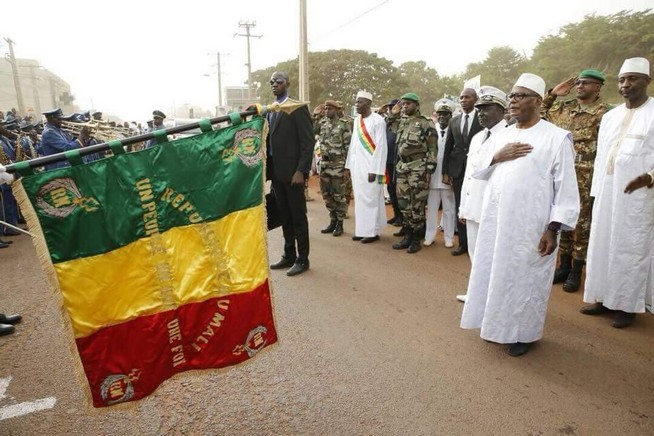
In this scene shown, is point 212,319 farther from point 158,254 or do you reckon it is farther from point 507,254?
point 507,254

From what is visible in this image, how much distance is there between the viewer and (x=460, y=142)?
545 centimetres

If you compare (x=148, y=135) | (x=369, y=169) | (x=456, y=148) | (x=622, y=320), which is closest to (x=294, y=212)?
(x=369, y=169)

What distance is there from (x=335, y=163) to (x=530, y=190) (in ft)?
12.8

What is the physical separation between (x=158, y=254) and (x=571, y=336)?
329 centimetres

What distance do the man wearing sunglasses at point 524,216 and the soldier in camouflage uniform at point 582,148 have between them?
1605mm

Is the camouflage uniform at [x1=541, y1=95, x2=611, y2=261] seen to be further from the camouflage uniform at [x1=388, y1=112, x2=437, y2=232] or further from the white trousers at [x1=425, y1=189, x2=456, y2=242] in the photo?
the white trousers at [x1=425, y1=189, x2=456, y2=242]

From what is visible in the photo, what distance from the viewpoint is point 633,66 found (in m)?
3.40

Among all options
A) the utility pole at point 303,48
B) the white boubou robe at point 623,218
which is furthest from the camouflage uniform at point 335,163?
the utility pole at point 303,48

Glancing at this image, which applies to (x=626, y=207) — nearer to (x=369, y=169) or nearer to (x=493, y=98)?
(x=493, y=98)

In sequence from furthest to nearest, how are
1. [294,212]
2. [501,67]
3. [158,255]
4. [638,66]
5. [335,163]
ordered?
1. [501,67]
2. [335,163]
3. [294,212]
4. [638,66]
5. [158,255]

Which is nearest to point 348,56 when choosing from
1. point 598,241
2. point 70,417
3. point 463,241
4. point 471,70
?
point 471,70

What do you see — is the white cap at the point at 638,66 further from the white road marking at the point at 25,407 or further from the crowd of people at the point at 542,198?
the white road marking at the point at 25,407

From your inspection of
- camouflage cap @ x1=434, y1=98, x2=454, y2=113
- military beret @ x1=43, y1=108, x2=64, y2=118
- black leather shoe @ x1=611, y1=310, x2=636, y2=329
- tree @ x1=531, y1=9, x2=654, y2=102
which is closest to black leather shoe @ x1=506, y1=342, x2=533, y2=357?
black leather shoe @ x1=611, y1=310, x2=636, y2=329

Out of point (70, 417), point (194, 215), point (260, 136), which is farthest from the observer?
point (70, 417)
